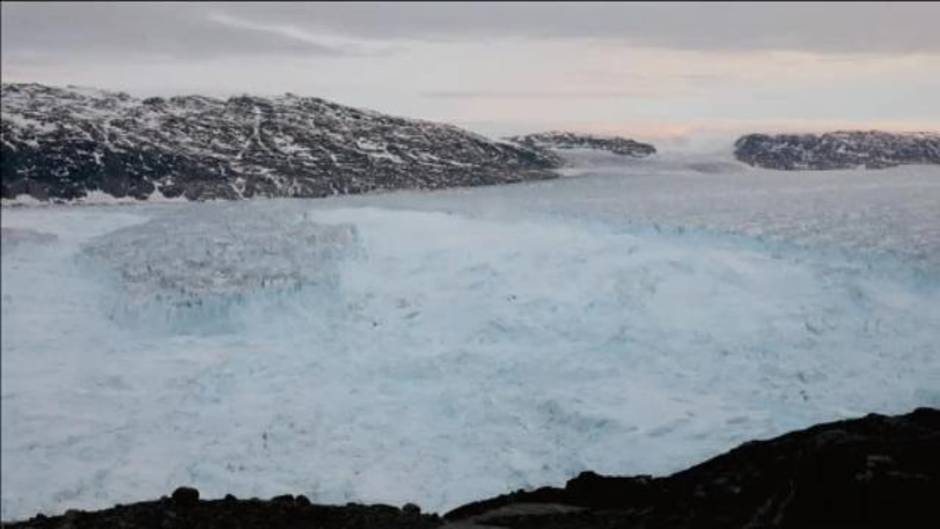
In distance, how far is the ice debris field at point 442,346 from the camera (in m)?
8.91

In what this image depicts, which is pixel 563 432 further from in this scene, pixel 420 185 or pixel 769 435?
pixel 420 185

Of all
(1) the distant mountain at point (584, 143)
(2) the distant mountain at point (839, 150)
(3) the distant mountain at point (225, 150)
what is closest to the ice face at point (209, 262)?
(3) the distant mountain at point (225, 150)

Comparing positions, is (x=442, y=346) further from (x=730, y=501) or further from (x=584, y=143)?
(x=730, y=501)

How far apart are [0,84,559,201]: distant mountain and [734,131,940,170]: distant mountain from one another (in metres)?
3.86

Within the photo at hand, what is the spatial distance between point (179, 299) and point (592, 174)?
10.5 meters

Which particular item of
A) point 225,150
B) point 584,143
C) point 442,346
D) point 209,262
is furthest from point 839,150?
point 209,262

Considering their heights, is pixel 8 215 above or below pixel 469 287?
above

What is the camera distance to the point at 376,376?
37.4ft

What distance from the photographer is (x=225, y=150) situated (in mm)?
10430

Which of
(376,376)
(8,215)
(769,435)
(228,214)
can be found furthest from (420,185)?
(8,215)

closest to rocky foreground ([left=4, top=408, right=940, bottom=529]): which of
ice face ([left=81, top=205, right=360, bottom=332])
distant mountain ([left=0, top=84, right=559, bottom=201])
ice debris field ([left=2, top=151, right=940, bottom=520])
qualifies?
ice debris field ([left=2, top=151, right=940, bottom=520])

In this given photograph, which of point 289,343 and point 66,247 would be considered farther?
point 289,343

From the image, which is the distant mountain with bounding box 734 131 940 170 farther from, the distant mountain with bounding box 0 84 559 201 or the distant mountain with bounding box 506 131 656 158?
the distant mountain with bounding box 0 84 559 201

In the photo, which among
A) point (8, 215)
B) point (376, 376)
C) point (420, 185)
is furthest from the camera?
point (420, 185)
